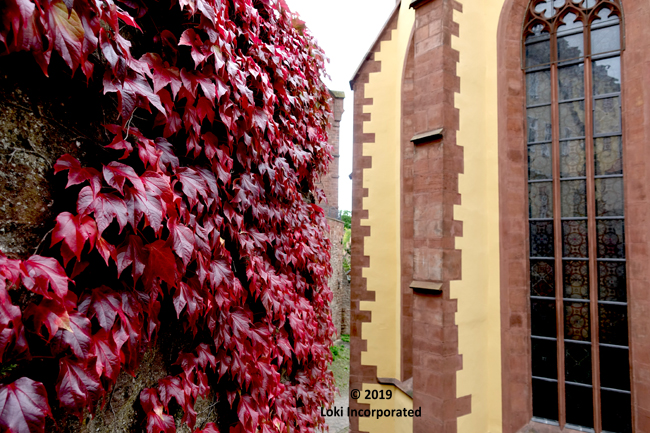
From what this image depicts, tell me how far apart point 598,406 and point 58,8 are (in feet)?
16.4

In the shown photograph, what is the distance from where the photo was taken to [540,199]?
414 centimetres

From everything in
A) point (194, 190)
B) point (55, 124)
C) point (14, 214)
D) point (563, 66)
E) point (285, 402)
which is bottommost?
point (285, 402)

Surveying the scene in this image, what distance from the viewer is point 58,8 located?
0.83 metres

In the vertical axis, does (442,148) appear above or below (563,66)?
below

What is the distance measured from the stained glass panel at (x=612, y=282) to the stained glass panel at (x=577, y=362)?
57 centimetres

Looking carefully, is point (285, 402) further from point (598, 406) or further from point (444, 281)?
point (598, 406)

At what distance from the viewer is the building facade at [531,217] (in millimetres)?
3582

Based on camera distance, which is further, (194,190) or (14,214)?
(194,190)

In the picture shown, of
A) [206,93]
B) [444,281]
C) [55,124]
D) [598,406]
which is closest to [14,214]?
[55,124]

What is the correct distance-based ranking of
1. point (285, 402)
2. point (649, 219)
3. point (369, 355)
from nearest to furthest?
point (285, 402)
point (649, 219)
point (369, 355)

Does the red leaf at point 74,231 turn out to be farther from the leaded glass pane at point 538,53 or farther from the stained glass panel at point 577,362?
the leaded glass pane at point 538,53

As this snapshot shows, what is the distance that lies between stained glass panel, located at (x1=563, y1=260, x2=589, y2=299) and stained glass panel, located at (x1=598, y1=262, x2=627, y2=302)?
0.12 metres

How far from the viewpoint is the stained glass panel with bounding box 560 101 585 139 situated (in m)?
3.97

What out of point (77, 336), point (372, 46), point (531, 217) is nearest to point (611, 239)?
point (531, 217)
